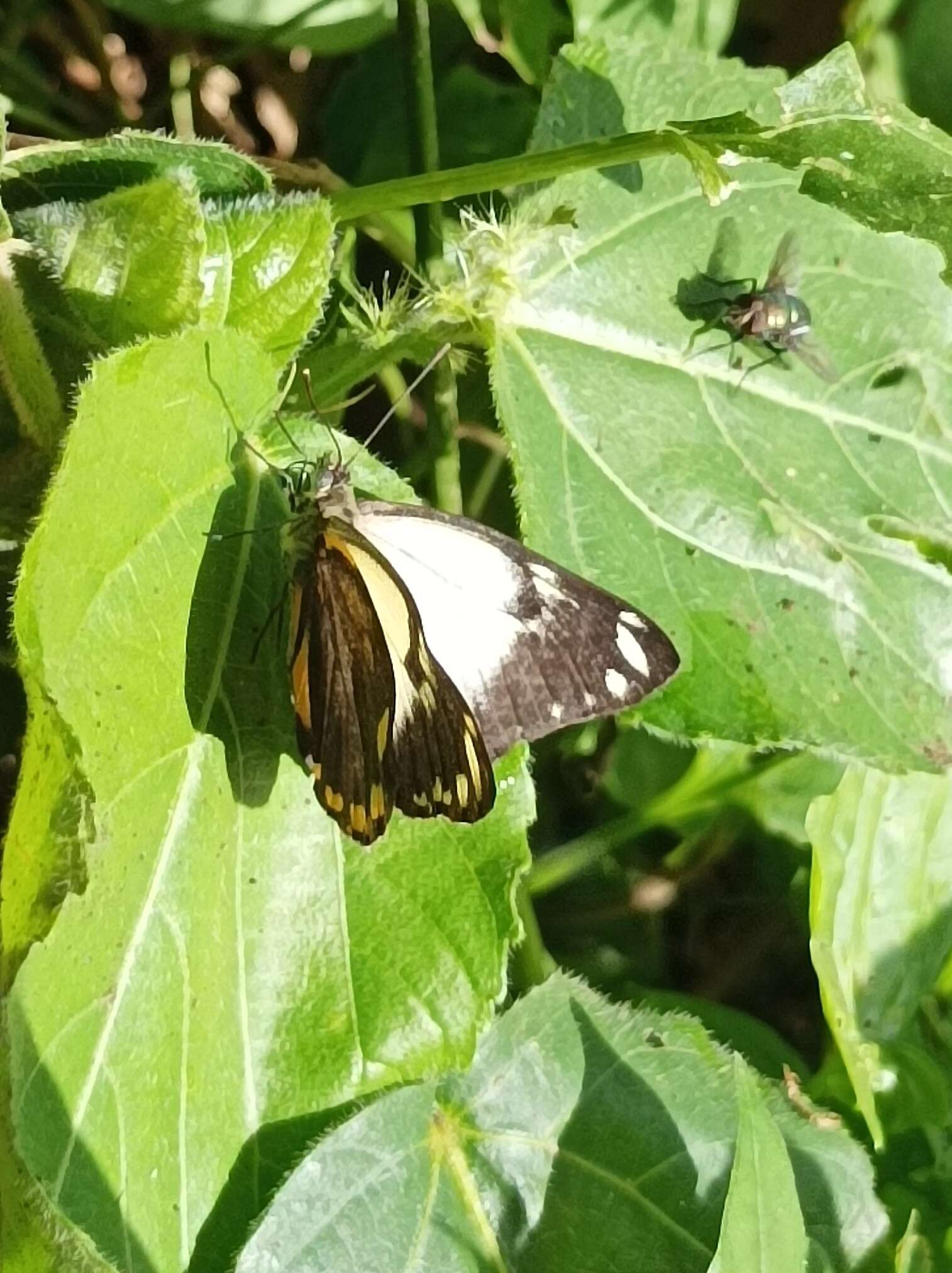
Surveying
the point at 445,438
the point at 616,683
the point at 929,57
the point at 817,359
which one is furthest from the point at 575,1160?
the point at 929,57

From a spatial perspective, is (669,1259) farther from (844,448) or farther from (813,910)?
(844,448)

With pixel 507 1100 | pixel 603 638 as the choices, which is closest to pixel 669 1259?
pixel 507 1100

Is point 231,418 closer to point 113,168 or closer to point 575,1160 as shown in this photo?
point 113,168

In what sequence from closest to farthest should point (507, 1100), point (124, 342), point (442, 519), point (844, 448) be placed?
point (124, 342) → point (442, 519) → point (507, 1100) → point (844, 448)

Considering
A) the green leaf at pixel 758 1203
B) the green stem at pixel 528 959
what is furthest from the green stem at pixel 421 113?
the green leaf at pixel 758 1203

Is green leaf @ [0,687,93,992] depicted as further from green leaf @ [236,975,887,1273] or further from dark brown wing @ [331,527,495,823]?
green leaf @ [236,975,887,1273]

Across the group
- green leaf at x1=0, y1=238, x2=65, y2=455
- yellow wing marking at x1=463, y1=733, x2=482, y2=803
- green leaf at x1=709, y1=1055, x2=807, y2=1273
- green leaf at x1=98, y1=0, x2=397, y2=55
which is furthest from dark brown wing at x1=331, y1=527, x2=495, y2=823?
green leaf at x1=98, y1=0, x2=397, y2=55
